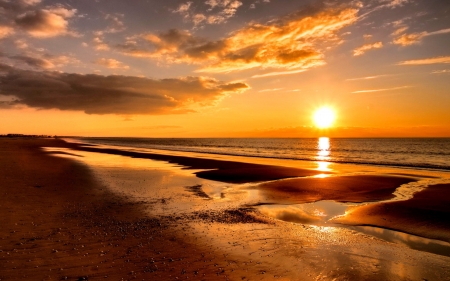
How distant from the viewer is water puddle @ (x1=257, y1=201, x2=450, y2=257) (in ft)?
32.4

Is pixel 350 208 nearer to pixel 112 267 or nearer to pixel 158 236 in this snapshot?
pixel 158 236

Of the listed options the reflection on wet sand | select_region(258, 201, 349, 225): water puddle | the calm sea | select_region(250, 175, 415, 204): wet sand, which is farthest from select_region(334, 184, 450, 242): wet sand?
the calm sea

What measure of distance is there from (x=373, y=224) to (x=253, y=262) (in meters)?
7.09

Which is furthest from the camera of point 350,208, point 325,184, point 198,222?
point 325,184

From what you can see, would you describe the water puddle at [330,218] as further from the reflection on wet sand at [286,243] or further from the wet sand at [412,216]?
the wet sand at [412,216]

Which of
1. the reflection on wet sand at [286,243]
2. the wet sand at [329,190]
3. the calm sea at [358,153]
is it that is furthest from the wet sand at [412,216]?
the calm sea at [358,153]

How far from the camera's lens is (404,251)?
30.2ft

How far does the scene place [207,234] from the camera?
34.1 feet

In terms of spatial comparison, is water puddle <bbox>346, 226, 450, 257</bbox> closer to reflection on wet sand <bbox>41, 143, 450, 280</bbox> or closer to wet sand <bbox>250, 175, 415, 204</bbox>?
reflection on wet sand <bbox>41, 143, 450, 280</bbox>

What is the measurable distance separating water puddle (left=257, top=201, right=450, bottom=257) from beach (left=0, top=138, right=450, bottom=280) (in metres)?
0.11

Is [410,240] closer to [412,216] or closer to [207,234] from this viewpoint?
[412,216]

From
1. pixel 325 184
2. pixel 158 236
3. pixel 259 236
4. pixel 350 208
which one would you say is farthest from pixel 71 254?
pixel 325 184

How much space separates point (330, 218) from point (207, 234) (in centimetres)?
621

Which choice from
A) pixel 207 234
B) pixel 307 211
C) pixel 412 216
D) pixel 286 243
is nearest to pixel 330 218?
pixel 307 211
